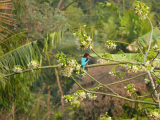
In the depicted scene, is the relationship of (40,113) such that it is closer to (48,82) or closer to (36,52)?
(48,82)

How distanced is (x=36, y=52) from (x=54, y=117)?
9.58ft

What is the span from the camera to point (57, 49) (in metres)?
8.01

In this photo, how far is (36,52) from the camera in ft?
14.8

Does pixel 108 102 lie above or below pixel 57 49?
below

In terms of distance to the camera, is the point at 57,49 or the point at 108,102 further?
the point at 57,49

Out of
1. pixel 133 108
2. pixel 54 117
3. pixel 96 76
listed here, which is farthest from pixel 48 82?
pixel 133 108

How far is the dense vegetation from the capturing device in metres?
2.14

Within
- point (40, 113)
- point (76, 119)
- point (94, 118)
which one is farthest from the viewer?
point (40, 113)

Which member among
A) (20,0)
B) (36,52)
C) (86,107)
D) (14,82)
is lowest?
(86,107)

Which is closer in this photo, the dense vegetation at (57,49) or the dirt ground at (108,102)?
the dense vegetation at (57,49)

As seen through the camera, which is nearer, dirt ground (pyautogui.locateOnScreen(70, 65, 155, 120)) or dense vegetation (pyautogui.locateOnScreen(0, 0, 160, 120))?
dense vegetation (pyautogui.locateOnScreen(0, 0, 160, 120))

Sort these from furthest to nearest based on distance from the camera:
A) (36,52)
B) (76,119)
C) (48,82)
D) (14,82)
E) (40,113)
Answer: (48,82) → (40,113) → (76,119) → (36,52) → (14,82)

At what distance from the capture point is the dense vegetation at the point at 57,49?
2.14m

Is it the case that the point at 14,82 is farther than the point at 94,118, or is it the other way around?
the point at 94,118
